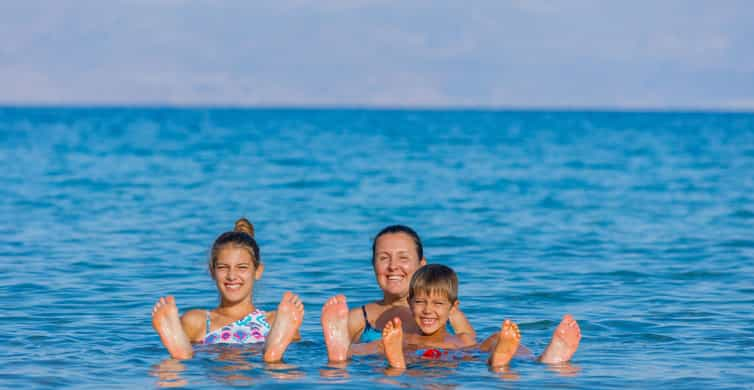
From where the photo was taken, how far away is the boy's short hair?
7594 mm

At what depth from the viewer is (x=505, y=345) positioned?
747cm

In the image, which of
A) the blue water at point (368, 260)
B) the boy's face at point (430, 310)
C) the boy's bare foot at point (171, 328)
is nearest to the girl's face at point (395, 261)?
the boy's face at point (430, 310)

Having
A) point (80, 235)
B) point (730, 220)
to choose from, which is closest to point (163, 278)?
point (80, 235)

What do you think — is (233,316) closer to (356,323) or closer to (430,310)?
(356,323)

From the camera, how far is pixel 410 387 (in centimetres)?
705

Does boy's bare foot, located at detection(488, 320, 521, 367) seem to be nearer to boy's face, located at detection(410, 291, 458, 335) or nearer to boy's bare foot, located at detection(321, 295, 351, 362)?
boy's face, located at detection(410, 291, 458, 335)

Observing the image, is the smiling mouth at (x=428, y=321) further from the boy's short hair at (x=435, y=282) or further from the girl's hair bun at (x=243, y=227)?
the girl's hair bun at (x=243, y=227)

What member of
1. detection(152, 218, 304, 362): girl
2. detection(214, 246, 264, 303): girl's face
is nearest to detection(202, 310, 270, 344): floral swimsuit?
detection(152, 218, 304, 362): girl

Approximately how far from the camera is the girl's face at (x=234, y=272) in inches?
326

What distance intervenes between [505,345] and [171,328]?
219 centimetres

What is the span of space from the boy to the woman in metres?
0.32

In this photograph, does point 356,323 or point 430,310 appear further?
point 356,323

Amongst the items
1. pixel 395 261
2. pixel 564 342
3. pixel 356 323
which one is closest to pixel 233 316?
Answer: pixel 356 323

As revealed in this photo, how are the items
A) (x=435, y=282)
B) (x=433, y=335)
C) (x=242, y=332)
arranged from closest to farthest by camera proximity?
(x=435, y=282), (x=433, y=335), (x=242, y=332)
